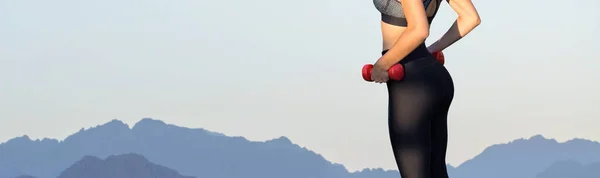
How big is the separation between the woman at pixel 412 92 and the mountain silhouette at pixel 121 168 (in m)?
28.8

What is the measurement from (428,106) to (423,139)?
0.16m

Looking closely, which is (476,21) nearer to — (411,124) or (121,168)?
(411,124)

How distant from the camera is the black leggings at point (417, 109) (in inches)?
173

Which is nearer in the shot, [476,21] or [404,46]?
[404,46]

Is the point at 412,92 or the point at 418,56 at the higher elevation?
the point at 418,56

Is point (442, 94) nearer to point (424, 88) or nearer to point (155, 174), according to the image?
point (424, 88)

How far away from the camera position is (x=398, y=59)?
14.1 feet

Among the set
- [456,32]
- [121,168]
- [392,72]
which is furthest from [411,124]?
[121,168]

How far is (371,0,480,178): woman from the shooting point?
4.36 meters

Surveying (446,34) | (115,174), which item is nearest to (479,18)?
(446,34)

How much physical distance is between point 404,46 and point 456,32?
2.13 ft

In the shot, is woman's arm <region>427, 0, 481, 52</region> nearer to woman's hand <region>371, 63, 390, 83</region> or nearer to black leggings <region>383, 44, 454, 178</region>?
black leggings <region>383, 44, 454, 178</region>

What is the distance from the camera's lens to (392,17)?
4.43 m

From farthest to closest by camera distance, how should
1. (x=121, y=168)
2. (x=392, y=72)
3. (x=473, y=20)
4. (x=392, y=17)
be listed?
(x=121, y=168), (x=473, y=20), (x=392, y=17), (x=392, y=72)
